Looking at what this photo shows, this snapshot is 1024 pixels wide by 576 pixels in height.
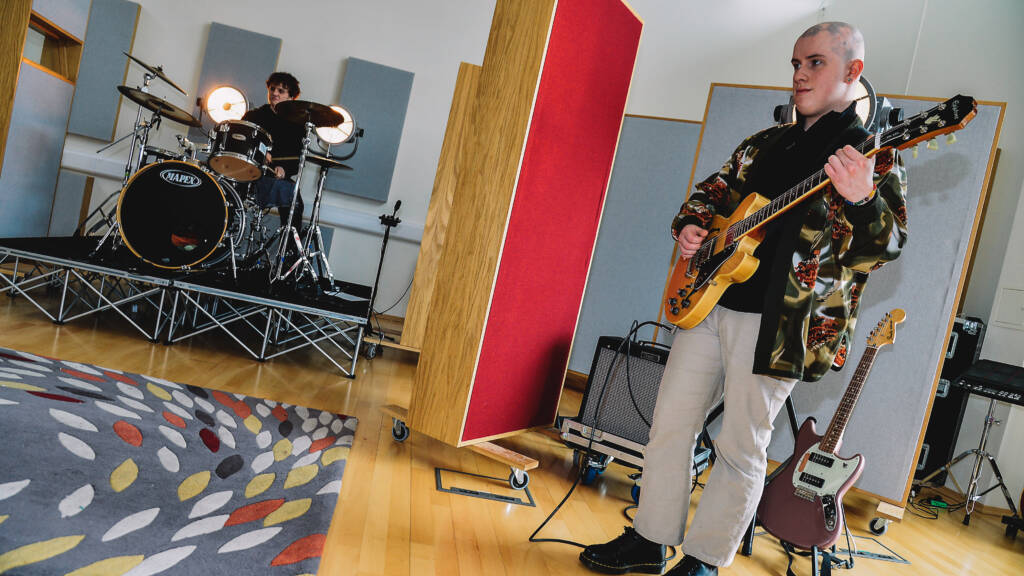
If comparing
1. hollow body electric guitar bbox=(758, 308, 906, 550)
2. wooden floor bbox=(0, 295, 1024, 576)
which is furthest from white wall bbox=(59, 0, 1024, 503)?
hollow body electric guitar bbox=(758, 308, 906, 550)

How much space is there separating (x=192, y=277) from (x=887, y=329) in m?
3.14

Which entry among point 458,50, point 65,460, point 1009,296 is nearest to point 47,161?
point 458,50

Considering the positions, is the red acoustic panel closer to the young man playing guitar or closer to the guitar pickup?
the young man playing guitar

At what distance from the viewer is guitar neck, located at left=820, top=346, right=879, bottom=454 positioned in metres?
2.05

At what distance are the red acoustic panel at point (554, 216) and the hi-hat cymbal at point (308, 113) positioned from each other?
1.54 m

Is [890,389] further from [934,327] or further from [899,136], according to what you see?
[899,136]

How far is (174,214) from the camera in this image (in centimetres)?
318

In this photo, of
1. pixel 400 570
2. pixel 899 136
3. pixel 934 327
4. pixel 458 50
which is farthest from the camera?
pixel 458 50

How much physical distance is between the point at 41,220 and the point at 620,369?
5.02m

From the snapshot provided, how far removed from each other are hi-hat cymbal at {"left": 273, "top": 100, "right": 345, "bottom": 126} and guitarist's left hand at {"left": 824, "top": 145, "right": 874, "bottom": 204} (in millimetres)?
2682

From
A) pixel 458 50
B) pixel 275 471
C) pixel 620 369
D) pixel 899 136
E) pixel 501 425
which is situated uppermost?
pixel 458 50

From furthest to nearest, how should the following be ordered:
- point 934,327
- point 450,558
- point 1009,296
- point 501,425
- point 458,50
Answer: point 458,50 → point 1009,296 → point 934,327 → point 501,425 → point 450,558

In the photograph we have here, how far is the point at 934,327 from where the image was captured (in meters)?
2.71

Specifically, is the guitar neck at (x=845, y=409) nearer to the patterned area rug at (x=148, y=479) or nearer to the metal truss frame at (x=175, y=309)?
the patterned area rug at (x=148, y=479)
